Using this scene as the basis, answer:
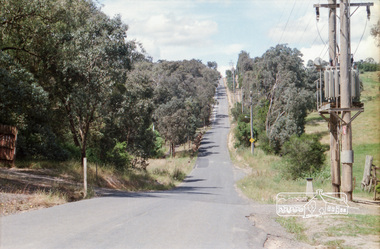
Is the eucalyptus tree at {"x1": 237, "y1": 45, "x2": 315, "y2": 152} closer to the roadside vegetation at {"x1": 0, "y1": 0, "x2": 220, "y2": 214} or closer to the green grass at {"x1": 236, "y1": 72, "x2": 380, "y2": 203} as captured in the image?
the green grass at {"x1": 236, "y1": 72, "x2": 380, "y2": 203}

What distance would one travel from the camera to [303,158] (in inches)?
1131

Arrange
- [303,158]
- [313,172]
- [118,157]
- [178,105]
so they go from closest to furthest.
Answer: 1. [313,172]
2. [303,158]
3. [118,157]
4. [178,105]

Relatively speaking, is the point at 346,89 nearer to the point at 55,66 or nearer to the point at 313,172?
the point at 55,66

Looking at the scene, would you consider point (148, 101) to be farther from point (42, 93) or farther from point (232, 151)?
point (232, 151)

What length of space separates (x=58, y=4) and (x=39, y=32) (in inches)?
57.7

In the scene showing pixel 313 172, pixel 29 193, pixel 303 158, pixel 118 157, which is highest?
pixel 29 193

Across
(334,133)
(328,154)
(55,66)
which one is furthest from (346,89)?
(328,154)

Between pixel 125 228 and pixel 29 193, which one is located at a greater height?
pixel 125 228

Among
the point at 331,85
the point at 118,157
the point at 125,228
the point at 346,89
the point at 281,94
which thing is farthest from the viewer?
the point at 281,94

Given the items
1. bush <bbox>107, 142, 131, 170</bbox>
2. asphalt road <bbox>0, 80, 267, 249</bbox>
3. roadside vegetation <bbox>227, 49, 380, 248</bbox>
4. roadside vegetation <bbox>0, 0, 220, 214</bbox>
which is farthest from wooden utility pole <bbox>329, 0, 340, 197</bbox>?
bush <bbox>107, 142, 131, 170</bbox>

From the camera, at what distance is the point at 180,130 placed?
73.1 meters

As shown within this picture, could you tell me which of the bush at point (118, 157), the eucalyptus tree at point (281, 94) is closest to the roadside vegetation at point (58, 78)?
the bush at point (118, 157)

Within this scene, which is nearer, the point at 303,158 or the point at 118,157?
the point at 303,158

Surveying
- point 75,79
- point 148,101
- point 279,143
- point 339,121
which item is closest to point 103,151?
point 148,101
